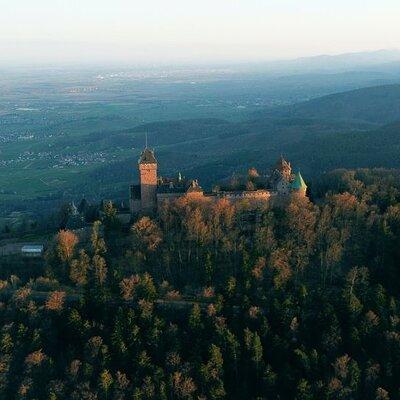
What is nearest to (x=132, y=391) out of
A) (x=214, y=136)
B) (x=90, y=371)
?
(x=90, y=371)

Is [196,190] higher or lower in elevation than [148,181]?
lower

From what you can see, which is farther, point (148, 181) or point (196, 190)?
point (148, 181)

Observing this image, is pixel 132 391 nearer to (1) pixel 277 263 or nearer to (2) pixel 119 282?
(2) pixel 119 282

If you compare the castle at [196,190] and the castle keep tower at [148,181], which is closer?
the castle at [196,190]

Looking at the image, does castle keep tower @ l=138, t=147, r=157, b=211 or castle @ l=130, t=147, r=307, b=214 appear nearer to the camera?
castle @ l=130, t=147, r=307, b=214
